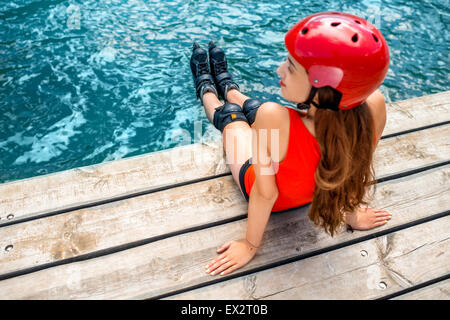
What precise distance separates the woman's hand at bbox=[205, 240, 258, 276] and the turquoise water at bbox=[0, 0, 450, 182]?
1686mm

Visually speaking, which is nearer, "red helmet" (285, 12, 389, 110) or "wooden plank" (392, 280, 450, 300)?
"red helmet" (285, 12, 389, 110)

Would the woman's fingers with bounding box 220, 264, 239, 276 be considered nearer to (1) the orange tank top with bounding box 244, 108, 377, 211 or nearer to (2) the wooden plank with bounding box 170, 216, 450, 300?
(2) the wooden plank with bounding box 170, 216, 450, 300

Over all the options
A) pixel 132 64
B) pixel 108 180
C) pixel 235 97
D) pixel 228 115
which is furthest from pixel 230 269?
pixel 132 64

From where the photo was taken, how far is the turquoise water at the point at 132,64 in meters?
3.06

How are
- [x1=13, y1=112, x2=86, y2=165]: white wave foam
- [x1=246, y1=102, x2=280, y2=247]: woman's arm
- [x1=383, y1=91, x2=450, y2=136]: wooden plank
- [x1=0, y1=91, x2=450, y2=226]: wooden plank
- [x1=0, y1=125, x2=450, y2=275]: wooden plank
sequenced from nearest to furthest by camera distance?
[x1=246, y1=102, x2=280, y2=247]: woman's arm
[x1=0, y1=125, x2=450, y2=275]: wooden plank
[x1=0, y1=91, x2=450, y2=226]: wooden plank
[x1=383, y1=91, x2=450, y2=136]: wooden plank
[x1=13, y1=112, x2=86, y2=165]: white wave foam

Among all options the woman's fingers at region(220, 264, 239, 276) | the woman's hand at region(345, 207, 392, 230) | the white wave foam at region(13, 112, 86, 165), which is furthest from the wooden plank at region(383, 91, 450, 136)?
the white wave foam at region(13, 112, 86, 165)

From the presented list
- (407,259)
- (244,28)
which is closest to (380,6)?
(244,28)

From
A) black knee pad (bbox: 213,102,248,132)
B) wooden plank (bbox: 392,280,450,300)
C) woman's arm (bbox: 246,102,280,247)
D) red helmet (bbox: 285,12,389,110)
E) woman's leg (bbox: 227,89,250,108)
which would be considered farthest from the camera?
woman's leg (bbox: 227,89,250,108)

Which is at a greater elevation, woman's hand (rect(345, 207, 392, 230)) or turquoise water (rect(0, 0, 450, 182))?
woman's hand (rect(345, 207, 392, 230))

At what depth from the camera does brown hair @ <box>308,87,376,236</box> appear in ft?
3.85

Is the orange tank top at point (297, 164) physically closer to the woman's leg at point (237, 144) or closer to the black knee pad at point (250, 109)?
the woman's leg at point (237, 144)

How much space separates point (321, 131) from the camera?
1199 millimetres

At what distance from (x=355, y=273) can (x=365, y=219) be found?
0.30 metres

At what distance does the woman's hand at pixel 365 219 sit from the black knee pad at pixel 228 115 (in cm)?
90
